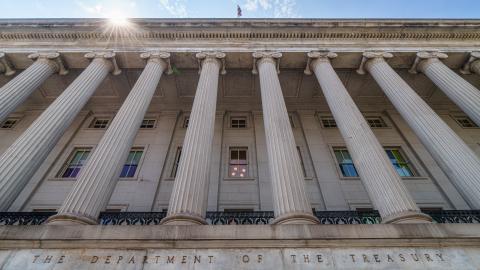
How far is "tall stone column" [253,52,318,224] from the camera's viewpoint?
25.4ft

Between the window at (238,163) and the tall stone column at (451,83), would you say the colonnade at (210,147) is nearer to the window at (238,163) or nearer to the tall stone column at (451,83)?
the tall stone column at (451,83)

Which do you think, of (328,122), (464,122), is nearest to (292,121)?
(328,122)

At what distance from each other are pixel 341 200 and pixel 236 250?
32.4 feet

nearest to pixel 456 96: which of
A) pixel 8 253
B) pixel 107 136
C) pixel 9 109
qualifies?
pixel 107 136

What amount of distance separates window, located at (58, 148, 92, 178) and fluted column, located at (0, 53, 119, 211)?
20.8ft

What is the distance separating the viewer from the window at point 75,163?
16.5 meters

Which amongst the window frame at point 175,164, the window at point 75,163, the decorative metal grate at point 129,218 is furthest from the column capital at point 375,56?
the window at point 75,163

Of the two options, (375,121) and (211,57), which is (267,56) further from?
(375,121)

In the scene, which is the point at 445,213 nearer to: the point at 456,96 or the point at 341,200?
the point at 341,200

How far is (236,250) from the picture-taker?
21.9 feet

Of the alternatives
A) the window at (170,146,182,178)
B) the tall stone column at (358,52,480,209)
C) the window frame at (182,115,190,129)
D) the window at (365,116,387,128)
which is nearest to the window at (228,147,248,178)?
the window at (170,146,182,178)

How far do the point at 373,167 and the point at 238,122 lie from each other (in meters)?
12.7

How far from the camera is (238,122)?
2077cm

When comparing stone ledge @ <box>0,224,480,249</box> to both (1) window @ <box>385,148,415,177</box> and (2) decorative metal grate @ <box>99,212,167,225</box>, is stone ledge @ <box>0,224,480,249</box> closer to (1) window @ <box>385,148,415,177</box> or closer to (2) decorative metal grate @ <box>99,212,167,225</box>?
(2) decorative metal grate @ <box>99,212,167,225</box>
